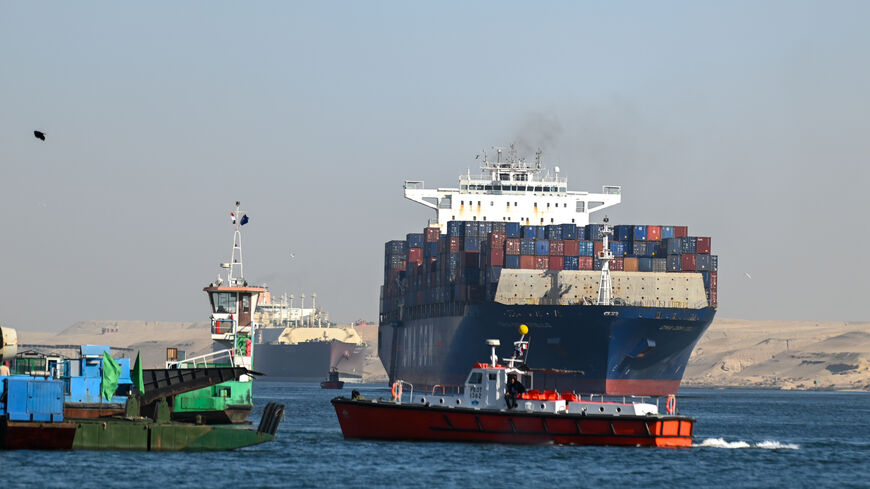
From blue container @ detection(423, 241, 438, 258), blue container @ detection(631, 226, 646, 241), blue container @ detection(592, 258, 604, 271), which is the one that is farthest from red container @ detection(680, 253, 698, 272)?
blue container @ detection(423, 241, 438, 258)

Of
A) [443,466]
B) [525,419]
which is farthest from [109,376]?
[525,419]

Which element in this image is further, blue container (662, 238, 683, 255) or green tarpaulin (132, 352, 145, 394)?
blue container (662, 238, 683, 255)

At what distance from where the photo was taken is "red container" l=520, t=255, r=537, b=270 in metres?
106

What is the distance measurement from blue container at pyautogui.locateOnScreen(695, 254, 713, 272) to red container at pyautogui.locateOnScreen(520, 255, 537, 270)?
1194cm

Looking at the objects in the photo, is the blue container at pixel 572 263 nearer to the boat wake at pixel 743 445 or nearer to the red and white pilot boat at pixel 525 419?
the boat wake at pixel 743 445

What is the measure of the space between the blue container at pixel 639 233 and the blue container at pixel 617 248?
3.68 ft

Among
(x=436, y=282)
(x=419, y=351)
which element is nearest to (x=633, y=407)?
(x=436, y=282)

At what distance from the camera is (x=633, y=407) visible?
49.4 meters

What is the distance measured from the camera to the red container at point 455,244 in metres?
114

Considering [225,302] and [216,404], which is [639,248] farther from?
[216,404]

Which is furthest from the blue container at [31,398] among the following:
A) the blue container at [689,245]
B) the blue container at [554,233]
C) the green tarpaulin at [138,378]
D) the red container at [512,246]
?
the blue container at [689,245]

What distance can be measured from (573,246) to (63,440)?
63.7 meters

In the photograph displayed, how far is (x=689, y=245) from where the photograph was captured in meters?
105

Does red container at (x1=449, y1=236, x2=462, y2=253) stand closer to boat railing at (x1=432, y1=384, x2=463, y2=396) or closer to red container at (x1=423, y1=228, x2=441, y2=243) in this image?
red container at (x1=423, y1=228, x2=441, y2=243)
